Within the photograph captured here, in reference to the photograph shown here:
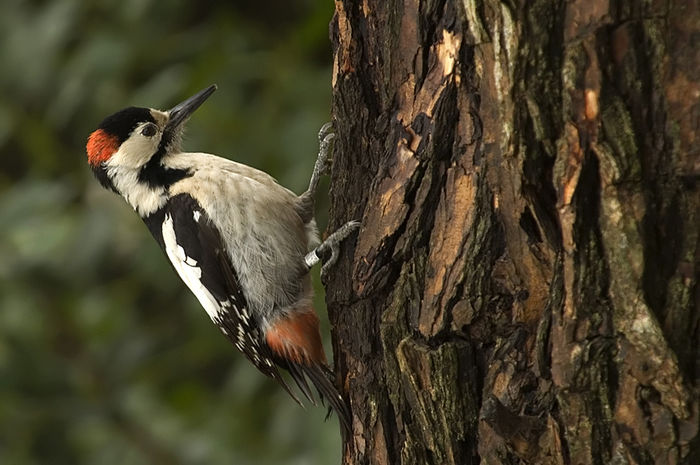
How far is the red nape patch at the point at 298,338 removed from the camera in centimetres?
280

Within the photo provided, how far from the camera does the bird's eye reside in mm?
3211

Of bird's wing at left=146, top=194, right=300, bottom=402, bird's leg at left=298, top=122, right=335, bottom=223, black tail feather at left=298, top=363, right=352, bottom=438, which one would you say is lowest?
black tail feather at left=298, top=363, right=352, bottom=438

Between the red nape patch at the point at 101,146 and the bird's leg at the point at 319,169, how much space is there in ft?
2.45

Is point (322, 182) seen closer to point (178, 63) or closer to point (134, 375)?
point (178, 63)

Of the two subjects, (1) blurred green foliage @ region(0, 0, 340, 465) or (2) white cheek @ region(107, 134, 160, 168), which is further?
(1) blurred green foliage @ region(0, 0, 340, 465)

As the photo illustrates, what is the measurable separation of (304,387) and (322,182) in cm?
77

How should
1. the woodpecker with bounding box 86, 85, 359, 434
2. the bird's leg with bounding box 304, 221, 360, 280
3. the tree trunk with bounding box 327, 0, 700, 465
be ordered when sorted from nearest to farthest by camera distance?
the tree trunk with bounding box 327, 0, 700, 465 → the bird's leg with bounding box 304, 221, 360, 280 → the woodpecker with bounding box 86, 85, 359, 434

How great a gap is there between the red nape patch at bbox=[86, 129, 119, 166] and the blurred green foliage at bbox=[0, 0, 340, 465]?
196 mm

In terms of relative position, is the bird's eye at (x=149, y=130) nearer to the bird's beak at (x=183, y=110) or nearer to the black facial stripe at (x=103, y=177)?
the bird's beak at (x=183, y=110)

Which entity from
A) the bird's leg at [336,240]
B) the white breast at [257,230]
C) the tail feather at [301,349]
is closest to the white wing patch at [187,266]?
the white breast at [257,230]

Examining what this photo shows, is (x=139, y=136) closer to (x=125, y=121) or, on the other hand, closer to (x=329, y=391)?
(x=125, y=121)

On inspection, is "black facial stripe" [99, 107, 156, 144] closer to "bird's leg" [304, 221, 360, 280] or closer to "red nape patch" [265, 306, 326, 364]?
"red nape patch" [265, 306, 326, 364]

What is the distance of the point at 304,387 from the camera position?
9.09 feet

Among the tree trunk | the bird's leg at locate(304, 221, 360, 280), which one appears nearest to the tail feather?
the bird's leg at locate(304, 221, 360, 280)
